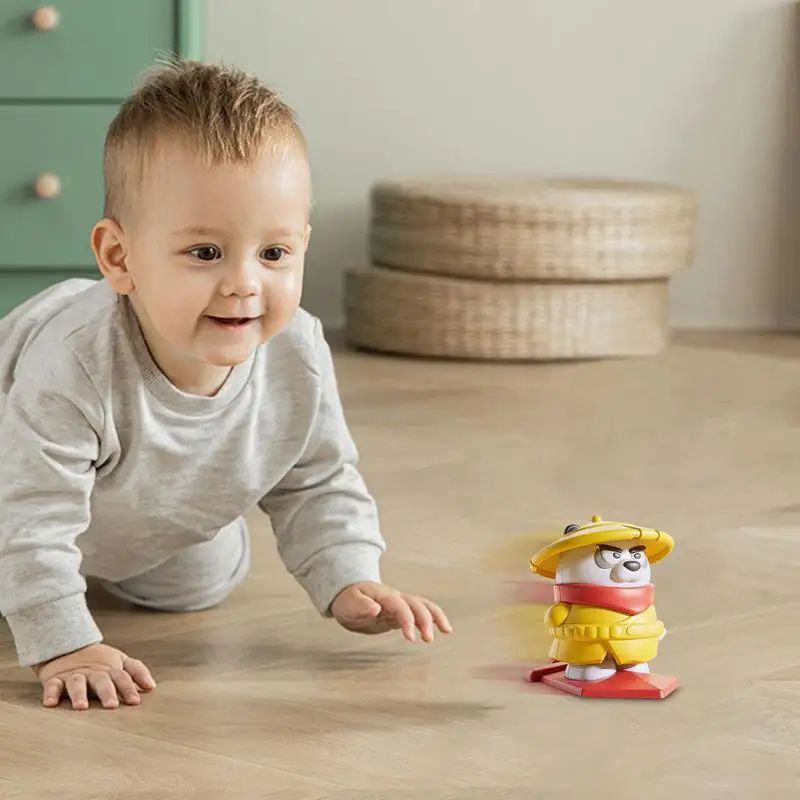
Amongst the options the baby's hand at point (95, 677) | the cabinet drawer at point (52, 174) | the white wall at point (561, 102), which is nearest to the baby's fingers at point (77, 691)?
the baby's hand at point (95, 677)

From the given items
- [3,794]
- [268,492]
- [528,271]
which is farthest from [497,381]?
[3,794]

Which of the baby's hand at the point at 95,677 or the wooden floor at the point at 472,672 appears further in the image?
the baby's hand at the point at 95,677

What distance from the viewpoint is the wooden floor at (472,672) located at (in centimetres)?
92

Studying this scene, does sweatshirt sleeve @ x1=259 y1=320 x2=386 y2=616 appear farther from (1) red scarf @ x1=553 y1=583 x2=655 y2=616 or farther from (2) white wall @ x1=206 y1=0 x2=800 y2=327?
(2) white wall @ x1=206 y1=0 x2=800 y2=327

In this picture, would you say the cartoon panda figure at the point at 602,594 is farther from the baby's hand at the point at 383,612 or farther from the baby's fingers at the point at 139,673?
the baby's fingers at the point at 139,673

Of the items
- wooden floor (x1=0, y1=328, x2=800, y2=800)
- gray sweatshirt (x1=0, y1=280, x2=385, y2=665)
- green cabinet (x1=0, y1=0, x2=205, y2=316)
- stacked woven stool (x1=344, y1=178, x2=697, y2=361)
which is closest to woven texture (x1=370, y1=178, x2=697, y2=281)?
stacked woven stool (x1=344, y1=178, x2=697, y2=361)

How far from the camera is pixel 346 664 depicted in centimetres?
113

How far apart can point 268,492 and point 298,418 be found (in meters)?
0.07

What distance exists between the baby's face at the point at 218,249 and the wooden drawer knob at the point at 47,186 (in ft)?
3.82

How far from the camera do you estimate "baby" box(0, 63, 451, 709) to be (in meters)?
1.01

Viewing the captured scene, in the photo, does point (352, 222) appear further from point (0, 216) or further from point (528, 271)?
point (0, 216)

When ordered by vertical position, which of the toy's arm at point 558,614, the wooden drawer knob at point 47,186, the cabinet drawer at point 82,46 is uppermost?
the cabinet drawer at point 82,46

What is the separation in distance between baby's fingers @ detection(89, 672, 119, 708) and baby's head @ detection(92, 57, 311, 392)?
0.73ft

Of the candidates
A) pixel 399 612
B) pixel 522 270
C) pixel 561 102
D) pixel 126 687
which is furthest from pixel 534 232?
pixel 126 687
